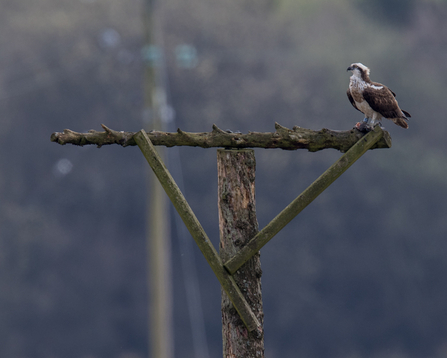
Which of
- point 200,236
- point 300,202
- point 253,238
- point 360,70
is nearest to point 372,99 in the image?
point 360,70

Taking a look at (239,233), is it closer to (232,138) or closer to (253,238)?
(253,238)

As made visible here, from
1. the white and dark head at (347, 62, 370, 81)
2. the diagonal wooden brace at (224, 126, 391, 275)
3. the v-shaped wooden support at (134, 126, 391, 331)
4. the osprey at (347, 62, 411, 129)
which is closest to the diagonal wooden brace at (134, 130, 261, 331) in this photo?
the v-shaped wooden support at (134, 126, 391, 331)

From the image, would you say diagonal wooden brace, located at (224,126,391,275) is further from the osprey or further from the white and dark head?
the white and dark head

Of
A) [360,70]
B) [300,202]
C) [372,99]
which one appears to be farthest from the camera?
[360,70]

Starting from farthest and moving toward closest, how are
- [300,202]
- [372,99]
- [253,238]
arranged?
1. [372,99]
2. [300,202]
3. [253,238]

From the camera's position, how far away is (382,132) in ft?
16.0

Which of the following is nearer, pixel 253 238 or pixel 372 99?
pixel 253 238

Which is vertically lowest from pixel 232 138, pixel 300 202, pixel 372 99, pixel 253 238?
pixel 253 238

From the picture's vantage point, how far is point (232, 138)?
4.66 metres

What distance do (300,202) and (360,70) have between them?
1.68 metres

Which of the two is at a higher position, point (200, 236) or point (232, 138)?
point (232, 138)

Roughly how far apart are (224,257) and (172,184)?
88 cm

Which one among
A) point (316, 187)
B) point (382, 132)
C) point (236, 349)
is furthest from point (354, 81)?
point (236, 349)

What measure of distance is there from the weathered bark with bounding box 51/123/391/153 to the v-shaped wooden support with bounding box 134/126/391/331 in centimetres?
13
